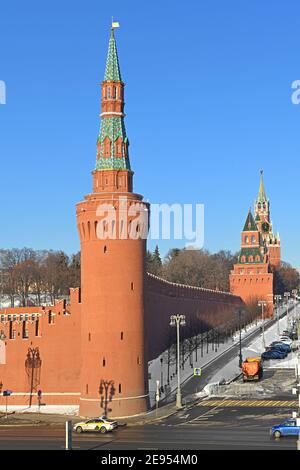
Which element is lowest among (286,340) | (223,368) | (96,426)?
(96,426)

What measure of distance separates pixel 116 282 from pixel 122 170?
30.7ft

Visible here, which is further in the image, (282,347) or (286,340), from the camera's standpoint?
(286,340)

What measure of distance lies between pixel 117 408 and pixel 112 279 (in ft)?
32.9

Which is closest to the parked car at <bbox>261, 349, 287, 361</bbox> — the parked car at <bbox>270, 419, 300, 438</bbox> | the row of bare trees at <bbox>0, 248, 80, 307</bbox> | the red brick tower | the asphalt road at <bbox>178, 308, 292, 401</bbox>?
the asphalt road at <bbox>178, 308, 292, 401</bbox>

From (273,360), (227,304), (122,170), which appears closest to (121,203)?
(122,170)

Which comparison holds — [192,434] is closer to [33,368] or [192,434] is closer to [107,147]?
[33,368]

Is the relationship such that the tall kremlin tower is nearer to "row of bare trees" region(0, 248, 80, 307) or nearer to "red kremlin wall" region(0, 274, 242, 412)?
"row of bare trees" region(0, 248, 80, 307)

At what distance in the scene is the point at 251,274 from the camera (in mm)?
138375

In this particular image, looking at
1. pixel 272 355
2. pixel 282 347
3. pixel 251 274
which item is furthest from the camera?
pixel 251 274

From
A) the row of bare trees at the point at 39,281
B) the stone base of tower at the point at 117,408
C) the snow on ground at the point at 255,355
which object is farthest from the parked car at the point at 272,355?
the row of bare trees at the point at 39,281

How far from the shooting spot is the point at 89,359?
187 feet

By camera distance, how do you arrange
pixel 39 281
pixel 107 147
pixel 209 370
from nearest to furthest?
pixel 107 147, pixel 209 370, pixel 39 281

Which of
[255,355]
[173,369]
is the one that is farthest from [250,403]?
[255,355]

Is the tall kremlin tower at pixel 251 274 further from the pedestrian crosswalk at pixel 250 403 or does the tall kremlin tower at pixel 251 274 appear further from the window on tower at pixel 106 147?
the window on tower at pixel 106 147
